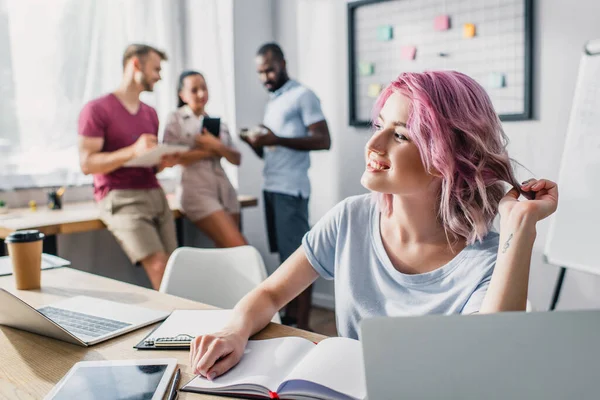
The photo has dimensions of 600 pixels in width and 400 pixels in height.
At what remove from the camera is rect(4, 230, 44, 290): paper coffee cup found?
4.56ft

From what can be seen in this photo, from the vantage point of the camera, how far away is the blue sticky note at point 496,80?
2.65m

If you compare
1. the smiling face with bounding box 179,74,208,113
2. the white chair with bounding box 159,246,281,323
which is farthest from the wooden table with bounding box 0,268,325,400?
the smiling face with bounding box 179,74,208,113

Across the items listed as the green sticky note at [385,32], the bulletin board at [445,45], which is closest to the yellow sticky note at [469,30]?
the bulletin board at [445,45]

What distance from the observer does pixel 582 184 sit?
2.04 meters

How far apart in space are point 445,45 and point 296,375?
2390mm

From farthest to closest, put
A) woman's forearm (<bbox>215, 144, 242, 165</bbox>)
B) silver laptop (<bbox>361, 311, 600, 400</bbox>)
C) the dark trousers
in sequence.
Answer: the dark trousers
woman's forearm (<bbox>215, 144, 242, 165</bbox>)
silver laptop (<bbox>361, 311, 600, 400</bbox>)

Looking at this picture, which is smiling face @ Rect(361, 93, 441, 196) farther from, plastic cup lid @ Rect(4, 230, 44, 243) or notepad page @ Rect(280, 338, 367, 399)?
plastic cup lid @ Rect(4, 230, 44, 243)

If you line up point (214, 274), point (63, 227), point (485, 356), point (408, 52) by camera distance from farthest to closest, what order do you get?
point (408, 52), point (63, 227), point (214, 274), point (485, 356)

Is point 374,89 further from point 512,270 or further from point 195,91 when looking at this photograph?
point 512,270

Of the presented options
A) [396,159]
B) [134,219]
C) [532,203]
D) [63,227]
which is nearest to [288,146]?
[134,219]

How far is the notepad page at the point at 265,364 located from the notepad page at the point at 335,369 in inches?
1.1

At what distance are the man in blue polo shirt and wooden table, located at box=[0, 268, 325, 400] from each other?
1.54 m

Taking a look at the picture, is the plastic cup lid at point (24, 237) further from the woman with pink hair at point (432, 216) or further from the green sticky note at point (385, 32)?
the green sticky note at point (385, 32)

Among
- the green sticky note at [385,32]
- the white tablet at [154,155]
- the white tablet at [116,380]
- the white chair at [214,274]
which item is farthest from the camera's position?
the green sticky note at [385,32]
